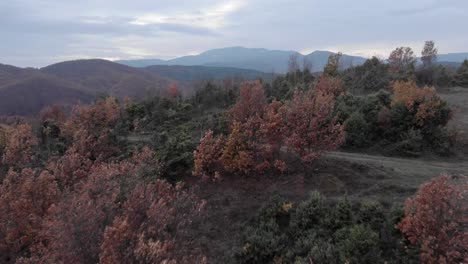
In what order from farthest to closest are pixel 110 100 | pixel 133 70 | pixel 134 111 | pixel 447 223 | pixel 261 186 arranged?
pixel 133 70 → pixel 134 111 → pixel 110 100 → pixel 261 186 → pixel 447 223

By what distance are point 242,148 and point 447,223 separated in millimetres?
7525

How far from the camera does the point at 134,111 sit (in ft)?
98.4

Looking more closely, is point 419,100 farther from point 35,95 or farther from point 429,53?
point 35,95

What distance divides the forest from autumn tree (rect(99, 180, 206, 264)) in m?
0.03

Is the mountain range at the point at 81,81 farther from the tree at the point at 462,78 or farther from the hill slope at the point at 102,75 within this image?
the tree at the point at 462,78

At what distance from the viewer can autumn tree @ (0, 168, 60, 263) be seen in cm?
997

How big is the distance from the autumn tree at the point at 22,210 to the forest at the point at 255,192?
0.03m

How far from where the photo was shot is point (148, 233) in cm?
659

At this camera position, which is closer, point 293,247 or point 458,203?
point 458,203

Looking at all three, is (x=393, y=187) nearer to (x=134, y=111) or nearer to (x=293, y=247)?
(x=293, y=247)

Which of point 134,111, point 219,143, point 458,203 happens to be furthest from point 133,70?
point 458,203

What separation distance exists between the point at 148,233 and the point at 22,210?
228 inches

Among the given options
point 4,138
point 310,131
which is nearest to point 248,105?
point 310,131

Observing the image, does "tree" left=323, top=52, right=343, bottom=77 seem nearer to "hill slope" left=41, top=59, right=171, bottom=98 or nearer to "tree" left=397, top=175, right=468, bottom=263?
"tree" left=397, top=175, right=468, bottom=263
